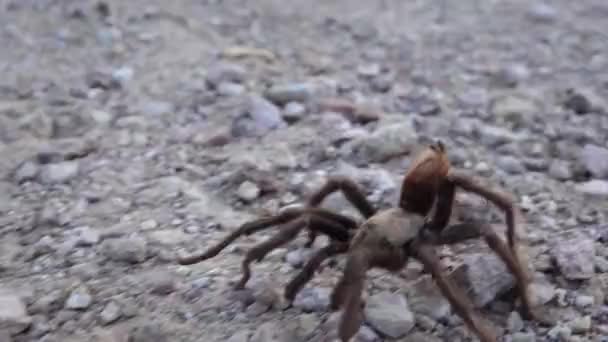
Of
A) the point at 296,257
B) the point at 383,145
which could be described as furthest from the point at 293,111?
the point at 296,257

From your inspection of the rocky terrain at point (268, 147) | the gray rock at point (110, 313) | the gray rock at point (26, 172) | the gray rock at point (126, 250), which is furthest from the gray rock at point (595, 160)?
the gray rock at point (26, 172)

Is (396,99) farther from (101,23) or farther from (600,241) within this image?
(101,23)

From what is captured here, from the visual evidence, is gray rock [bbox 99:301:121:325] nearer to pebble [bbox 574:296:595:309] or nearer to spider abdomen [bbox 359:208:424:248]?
spider abdomen [bbox 359:208:424:248]

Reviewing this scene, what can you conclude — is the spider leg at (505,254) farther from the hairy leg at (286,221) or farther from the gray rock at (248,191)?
the gray rock at (248,191)

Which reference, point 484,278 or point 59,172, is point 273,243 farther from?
point 59,172

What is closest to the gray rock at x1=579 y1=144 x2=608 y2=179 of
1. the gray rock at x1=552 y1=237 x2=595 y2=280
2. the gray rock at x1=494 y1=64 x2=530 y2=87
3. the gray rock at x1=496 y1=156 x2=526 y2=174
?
the gray rock at x1=496 y1=156 x2=526 y2=174

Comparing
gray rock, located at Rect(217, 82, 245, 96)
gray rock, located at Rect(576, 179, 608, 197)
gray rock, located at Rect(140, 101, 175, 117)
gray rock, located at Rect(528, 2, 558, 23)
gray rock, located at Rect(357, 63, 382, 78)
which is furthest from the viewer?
gray rock, located at Rect(528, 2, 558, 23)
